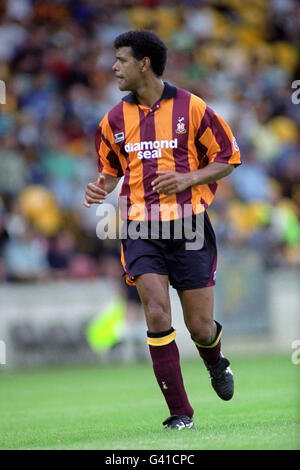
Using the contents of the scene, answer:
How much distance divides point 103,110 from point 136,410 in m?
8.55

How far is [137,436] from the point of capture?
5.17 m


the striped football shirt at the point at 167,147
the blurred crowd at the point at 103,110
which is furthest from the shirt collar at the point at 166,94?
the blurred crowd at the point at 103,110

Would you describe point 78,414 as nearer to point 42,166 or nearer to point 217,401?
point 217,401

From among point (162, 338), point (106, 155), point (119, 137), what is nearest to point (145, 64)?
point (119, 137)

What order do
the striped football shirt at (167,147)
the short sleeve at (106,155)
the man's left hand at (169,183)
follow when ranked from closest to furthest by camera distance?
the man's left hand at (169,183), the striped football shirt at (167,147), the short sleeve at (106,155)

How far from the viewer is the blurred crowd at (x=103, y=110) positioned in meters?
12.8

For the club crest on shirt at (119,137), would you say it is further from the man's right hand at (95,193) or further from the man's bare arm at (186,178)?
the man's bare arm at (186,178)

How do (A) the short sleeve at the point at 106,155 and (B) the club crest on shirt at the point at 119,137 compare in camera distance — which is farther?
(A) the short sleeve at the point at 106,155

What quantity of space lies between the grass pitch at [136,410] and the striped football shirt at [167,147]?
1.40m

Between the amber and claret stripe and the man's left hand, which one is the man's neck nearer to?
the man's left hand

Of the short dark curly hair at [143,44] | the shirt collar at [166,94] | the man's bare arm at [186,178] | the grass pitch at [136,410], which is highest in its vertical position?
the short dark curly hair at [143,44]

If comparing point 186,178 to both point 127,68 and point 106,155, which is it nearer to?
point 106,155

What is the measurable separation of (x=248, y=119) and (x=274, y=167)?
1.09 m
